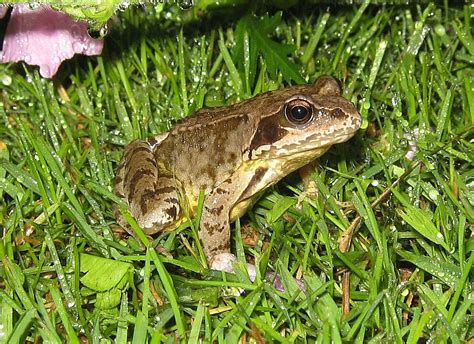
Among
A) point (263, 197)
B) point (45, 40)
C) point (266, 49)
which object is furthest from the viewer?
point (266, 49)

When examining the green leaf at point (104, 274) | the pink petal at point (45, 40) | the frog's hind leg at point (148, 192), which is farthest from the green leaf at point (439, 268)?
the pink petal at point (45, 40)

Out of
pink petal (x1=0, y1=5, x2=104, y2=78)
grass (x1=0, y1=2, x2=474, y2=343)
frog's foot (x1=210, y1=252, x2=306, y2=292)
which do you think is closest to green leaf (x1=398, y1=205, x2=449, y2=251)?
grass (x1=0, y1=2, x2=474, y2=343)

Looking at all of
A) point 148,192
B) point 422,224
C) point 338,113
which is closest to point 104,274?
point 148,192

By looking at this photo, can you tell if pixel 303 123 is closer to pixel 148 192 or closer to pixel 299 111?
pixel 299 111

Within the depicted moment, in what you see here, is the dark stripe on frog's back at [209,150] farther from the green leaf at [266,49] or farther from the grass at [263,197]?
the green leaf at [266,49]

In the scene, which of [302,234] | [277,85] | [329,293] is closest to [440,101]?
[277,85]

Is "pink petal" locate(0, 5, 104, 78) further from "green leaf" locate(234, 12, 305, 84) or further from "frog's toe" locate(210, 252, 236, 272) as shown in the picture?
"frog's toe" locate(210, 252, 236, 272)

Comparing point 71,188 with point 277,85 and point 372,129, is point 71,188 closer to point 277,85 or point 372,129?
point 277,85
